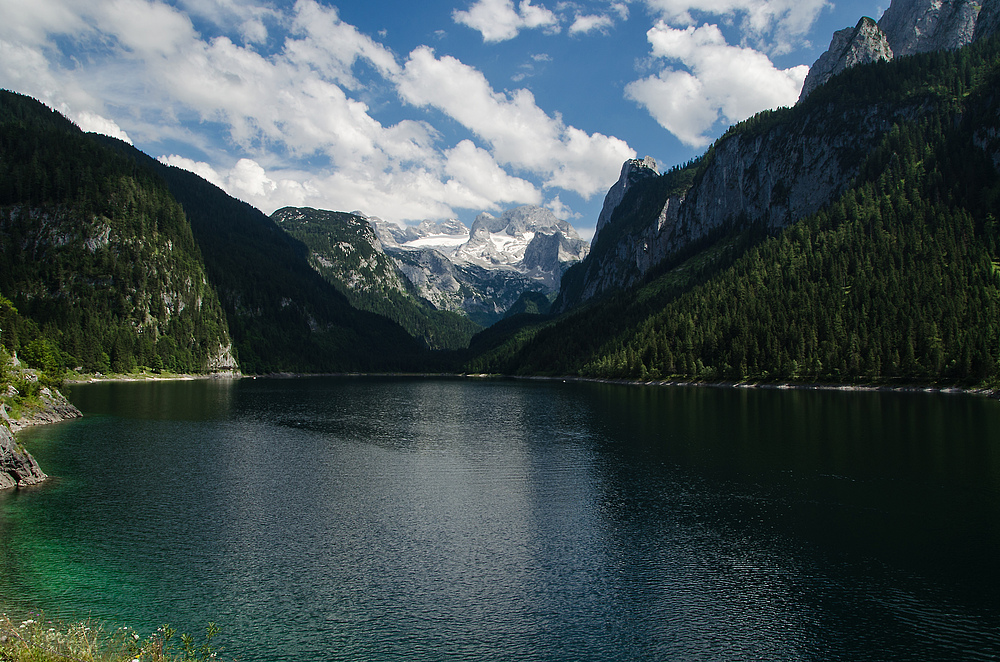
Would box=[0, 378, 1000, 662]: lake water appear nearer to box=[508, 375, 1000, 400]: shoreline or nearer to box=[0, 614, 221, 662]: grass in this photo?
box=[0, 614, 221, 662]: grass

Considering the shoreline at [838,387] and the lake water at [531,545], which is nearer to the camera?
the lake water at [531,545]

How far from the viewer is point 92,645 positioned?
18938 mm

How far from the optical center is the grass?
17203 mm

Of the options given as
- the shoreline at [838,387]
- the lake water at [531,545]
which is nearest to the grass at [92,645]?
the lake water at [531,545]

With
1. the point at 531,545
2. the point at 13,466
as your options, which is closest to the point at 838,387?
the point at 531,545

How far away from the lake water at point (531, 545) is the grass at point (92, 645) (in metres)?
1.39

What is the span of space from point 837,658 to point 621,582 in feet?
32.6

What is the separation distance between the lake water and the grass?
139 centimetres

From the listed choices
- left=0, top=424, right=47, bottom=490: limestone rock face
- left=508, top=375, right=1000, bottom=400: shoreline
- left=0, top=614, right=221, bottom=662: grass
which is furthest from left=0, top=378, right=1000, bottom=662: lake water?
left=508, top=375, right=1000, bottom=400: shoreline

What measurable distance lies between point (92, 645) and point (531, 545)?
22.4 metres

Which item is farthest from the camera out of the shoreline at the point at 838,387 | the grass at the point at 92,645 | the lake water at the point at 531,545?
the shoreline at the point at 838,387

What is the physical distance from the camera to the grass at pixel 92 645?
1720 cm

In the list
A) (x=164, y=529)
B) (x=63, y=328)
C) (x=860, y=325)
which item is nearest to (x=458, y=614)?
(x=164, y=529)

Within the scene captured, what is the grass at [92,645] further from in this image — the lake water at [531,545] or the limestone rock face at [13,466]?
the limestone rock face at [13,466]
